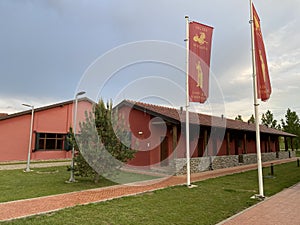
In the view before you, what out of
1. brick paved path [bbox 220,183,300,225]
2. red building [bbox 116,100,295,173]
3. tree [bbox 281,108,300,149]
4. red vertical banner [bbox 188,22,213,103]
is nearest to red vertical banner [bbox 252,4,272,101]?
red vertical banner [bbox 188,22,213,103]

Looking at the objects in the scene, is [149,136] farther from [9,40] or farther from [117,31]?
[9,40]

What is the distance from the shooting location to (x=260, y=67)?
8.27m

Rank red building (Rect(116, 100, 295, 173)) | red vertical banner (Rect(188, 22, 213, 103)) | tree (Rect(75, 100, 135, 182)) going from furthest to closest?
red building (Rect(116, 100, 295, 173))
red vertical banner (Rect(188, 22, 213, 103))
tree (Rect(75, 100, 135, 182))

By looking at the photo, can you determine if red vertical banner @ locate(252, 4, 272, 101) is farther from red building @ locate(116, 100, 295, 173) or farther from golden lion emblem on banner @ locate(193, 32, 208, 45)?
red building @ locate(116, 100, 295, 173)

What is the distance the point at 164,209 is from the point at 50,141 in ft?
53.5

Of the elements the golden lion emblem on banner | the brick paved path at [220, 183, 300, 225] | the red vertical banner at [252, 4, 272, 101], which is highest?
the golden lion emblem on banner

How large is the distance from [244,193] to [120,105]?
1080 cm

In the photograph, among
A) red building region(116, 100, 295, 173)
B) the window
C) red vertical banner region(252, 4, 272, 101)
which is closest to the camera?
red vertical banner region(252, 4, 272, 101)

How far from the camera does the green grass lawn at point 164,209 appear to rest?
5.14 metres

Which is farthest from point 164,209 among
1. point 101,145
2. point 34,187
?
point 34,187

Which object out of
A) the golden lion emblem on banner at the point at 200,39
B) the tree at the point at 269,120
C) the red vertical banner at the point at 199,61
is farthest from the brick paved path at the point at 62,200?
the tree at the point at 269,120

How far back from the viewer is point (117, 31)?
47.5 feet

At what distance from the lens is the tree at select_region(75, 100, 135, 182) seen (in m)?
9.07

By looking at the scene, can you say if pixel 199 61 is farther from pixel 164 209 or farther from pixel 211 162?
pixel 211 162
